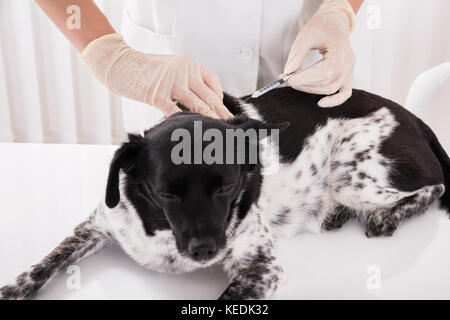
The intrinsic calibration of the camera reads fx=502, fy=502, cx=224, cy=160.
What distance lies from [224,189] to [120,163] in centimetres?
32

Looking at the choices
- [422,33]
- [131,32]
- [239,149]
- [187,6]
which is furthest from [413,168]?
[422,33]

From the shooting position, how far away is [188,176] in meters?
1.35

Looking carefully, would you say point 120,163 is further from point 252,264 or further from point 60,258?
point 252,264

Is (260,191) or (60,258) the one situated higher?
(260,191)

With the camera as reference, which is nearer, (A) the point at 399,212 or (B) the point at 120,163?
(B) the point at 120,163

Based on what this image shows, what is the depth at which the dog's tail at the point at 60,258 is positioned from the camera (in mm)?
1466

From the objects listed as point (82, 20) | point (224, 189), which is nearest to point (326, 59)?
point (224, 189)

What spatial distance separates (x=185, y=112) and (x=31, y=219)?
67 centimetres

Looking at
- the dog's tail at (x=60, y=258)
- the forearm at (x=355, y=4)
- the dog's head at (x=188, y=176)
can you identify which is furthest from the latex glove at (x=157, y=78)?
the forearm at (x=355, y=4)

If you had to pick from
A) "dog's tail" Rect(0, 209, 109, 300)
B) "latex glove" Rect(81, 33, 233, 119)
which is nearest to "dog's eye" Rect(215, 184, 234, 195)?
"latex glove" Rect(81, 33, 233, 119)

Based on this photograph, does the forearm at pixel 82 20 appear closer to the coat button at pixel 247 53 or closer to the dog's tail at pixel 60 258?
the coat button at pixel 247 53

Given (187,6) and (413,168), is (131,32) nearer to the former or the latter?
(187,6)

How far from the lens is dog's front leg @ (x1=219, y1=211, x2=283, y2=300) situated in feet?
4.89

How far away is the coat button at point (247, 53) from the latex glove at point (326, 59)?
20 centimetres
